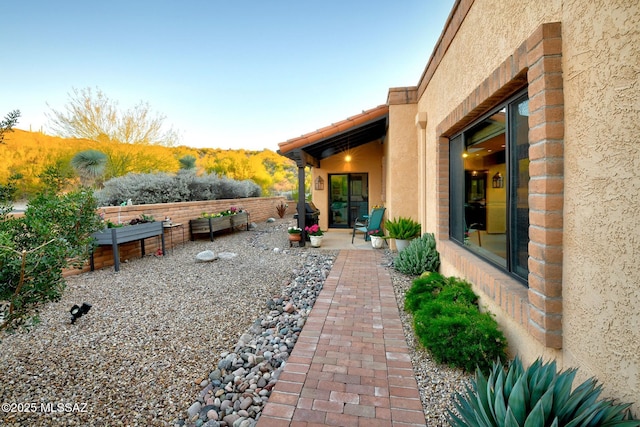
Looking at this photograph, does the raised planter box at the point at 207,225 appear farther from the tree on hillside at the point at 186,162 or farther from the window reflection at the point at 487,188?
the tree on hillside at the point at 186,162

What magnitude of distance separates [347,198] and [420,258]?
604 centimetres

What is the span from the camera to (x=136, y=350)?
290 cm

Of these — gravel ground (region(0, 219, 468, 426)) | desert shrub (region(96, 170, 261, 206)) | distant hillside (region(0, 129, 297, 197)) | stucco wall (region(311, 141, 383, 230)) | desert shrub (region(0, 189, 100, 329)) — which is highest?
distant hillside (region(0, 129, 297, 197))

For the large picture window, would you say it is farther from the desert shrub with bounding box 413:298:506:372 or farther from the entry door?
the entry door

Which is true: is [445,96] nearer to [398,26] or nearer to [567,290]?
[567,290]

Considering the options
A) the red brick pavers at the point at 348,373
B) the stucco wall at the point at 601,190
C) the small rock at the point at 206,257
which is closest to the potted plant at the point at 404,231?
the red brick pavers at the point at 348,373

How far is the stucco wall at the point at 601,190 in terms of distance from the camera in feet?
4.07

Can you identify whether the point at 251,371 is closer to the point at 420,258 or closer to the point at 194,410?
the point at 194,410

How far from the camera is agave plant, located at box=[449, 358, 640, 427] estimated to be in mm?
1167

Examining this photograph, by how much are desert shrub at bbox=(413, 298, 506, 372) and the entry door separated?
26.9 ft

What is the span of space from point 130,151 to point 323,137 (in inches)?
443

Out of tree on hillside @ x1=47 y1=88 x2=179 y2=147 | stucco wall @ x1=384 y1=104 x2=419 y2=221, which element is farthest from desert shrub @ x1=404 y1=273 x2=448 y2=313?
tree on hillside @ x1=47 y1=88 x2=179 y2=147

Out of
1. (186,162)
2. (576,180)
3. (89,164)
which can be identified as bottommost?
(576,180)

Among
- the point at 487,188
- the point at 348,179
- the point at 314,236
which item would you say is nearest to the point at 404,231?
the point at 314,236
